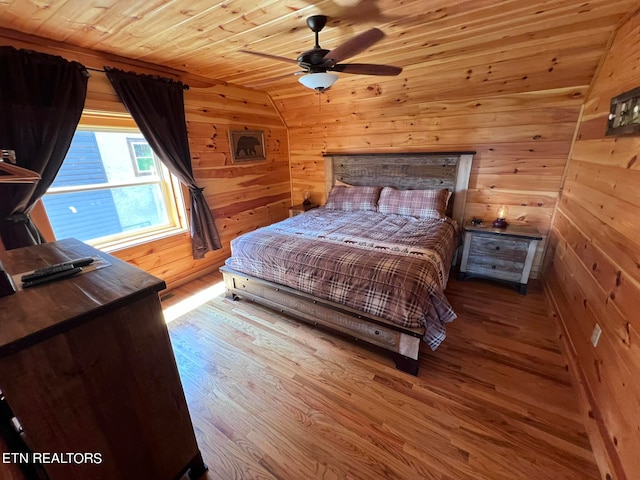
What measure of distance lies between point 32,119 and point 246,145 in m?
1.99

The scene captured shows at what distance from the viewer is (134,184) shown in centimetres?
267

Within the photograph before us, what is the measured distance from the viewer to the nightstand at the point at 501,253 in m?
2.56

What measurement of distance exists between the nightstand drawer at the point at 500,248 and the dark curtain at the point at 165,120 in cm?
301

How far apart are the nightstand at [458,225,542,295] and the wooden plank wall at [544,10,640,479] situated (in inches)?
9.4

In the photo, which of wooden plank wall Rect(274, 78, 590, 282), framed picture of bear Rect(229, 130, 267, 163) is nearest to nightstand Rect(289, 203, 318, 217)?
framed picture of bear Rect(229, 130, 267, 163)

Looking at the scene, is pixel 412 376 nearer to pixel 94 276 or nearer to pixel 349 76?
pixel 94 276

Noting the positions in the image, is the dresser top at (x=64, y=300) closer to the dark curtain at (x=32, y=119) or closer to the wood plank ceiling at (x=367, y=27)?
the dark curtain at (x=32, y=119)

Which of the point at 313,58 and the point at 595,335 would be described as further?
the point at 313,58

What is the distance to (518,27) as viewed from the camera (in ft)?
6.04

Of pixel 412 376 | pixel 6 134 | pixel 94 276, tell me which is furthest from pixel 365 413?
pixel 6 134

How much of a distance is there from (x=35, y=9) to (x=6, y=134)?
813 millimetres

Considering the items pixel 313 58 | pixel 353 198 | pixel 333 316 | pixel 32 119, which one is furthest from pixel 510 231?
Answer: pixel 32 119

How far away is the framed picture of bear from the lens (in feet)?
10.9

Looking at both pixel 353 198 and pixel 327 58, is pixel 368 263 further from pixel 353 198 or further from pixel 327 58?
pixel 353 198
